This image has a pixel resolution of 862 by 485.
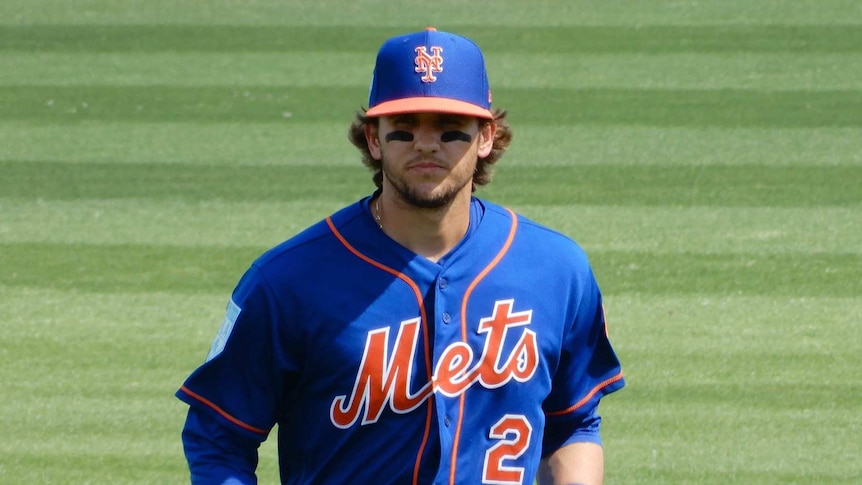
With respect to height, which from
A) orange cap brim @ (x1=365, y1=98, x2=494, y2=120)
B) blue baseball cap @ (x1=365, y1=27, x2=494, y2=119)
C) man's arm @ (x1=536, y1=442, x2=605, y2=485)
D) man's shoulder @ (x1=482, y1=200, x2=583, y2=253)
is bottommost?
man's arm @ (x1=536, y1=442, x2=605, y2=485)

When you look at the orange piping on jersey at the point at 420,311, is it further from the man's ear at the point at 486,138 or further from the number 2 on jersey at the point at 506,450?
the man's ear at the point at 486,138

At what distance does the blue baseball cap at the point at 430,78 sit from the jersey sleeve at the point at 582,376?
0.45 metres

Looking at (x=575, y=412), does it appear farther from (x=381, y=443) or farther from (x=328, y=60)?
(x=328, y=60)

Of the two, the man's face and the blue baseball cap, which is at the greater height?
the blue baseball cap

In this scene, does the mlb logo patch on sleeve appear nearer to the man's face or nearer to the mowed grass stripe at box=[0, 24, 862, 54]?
the man's face

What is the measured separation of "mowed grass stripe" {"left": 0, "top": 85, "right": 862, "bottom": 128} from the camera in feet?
31.9

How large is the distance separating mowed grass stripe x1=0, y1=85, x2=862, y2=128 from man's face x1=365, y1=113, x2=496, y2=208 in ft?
21.8

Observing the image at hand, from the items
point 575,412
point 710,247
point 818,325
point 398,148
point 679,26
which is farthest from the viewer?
point 679,26

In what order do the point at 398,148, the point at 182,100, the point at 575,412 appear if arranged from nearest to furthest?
the point at 398,148 → the point at 575,412 → the point at 182,100

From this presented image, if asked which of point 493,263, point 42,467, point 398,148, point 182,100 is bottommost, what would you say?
point 42,467

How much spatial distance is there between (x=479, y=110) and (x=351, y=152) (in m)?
6.36

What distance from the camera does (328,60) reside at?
10617 mm

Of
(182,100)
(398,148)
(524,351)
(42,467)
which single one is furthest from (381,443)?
(182,100)

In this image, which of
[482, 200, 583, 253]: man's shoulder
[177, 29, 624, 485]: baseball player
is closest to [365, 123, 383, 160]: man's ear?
[177, 29, 624, 485]: baseball player
